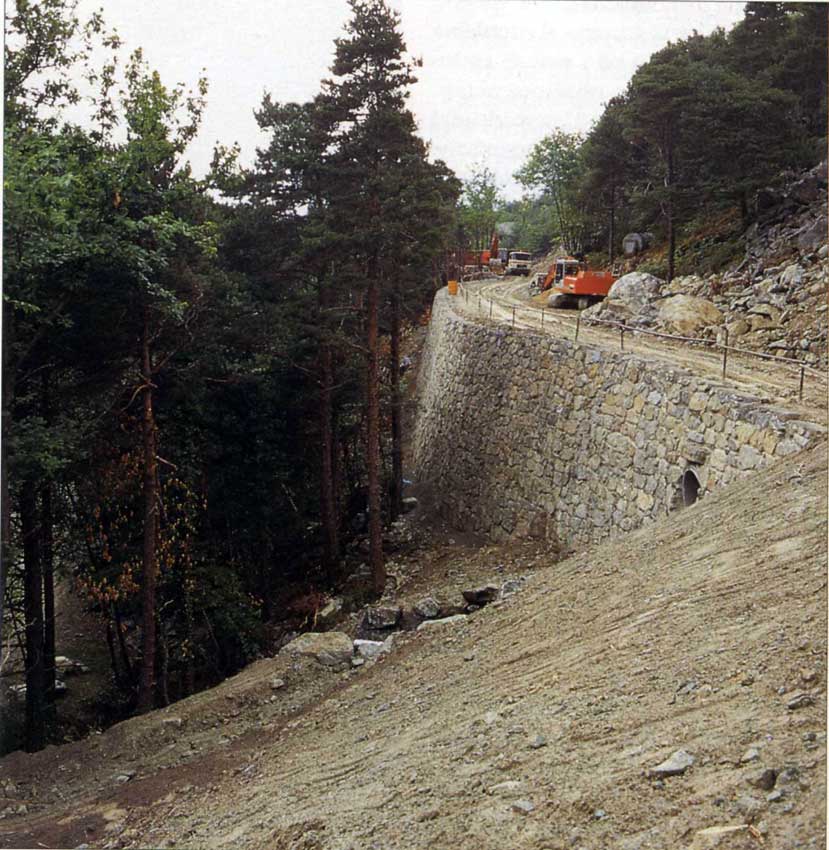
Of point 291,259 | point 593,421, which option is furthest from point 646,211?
point 291,259

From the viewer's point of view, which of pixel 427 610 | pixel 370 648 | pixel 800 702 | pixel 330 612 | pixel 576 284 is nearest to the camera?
pixel 800 702

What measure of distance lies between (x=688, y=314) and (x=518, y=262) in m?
3.69

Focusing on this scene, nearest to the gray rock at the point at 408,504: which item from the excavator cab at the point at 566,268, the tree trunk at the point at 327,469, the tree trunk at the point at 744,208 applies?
the tree trunk at the point at 327,469

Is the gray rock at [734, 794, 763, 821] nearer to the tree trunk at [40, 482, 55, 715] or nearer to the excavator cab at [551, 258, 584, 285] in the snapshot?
the tree trunk at [40, 482, 55, 715]

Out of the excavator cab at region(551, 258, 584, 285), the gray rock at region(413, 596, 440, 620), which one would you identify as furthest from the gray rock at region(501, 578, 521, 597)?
the excavator cab at region(551, 258, 584, 285)

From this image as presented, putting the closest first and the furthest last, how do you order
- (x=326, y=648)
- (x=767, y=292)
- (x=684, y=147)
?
(x=326, y=648) < (x=684, y=147) < (x=767, y=292)

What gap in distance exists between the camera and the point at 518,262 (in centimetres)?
1605

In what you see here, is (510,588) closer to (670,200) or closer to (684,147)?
(684,147)

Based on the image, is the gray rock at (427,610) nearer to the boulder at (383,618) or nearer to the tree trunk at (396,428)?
the boulder at (383,618)

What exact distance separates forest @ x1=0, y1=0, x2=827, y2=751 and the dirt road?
1.79 meters

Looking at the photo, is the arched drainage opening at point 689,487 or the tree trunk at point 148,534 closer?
the arched drainage opening at point 689,487

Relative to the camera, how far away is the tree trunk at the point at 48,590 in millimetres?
9750

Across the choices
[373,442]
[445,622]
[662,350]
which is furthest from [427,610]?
[662,350]

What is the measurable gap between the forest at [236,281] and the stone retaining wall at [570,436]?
5.25ft
